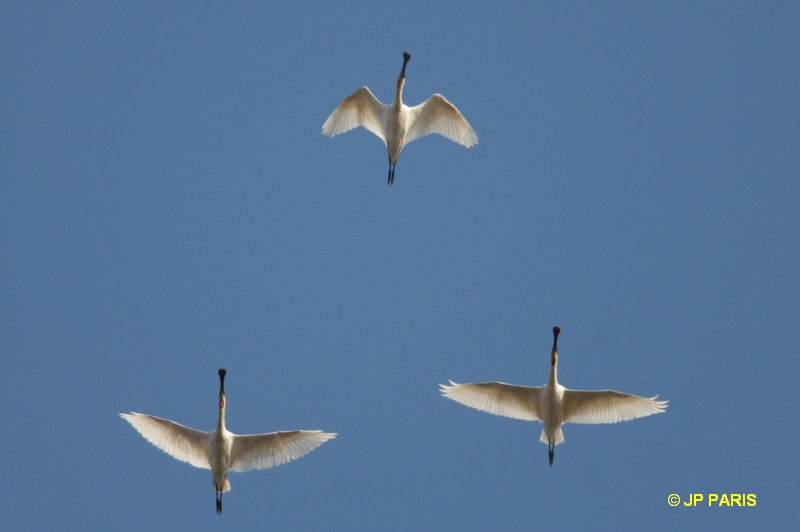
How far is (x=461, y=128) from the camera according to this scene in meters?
20.8

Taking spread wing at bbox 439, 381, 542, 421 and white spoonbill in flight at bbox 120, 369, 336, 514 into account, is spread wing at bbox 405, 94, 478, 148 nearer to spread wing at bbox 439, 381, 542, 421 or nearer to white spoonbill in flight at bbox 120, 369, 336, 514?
spread wing at bbox 439, 381, 542, 421

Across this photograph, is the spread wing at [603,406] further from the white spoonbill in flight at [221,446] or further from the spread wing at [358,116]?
the spread wing at [358,116]

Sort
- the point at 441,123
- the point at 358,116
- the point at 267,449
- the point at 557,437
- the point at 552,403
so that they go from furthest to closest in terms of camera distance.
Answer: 1. the point at 358,116
2. the point at 441,123
3. the point at 557,437
4. the point at 552,403
5. the point at 267,449

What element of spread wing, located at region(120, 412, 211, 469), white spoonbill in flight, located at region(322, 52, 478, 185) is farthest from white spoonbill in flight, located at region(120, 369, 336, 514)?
white spoonbill in flight, located at region(322, 52, 478, 185)

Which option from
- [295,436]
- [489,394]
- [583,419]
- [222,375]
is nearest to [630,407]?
[583,419]

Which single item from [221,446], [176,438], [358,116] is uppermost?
[358,116]

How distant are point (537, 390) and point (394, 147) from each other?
15.4 feet

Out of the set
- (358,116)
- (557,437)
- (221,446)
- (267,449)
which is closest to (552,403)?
(557,437)

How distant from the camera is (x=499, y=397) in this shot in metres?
19.2

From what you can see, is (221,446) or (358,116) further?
(358,116)

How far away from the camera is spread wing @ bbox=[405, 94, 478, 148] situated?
2061 centimetres

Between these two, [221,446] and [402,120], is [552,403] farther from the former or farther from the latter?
[402,120]

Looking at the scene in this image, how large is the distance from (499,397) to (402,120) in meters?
4.85

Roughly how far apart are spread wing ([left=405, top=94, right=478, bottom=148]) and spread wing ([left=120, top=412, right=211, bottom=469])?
6.18 m
